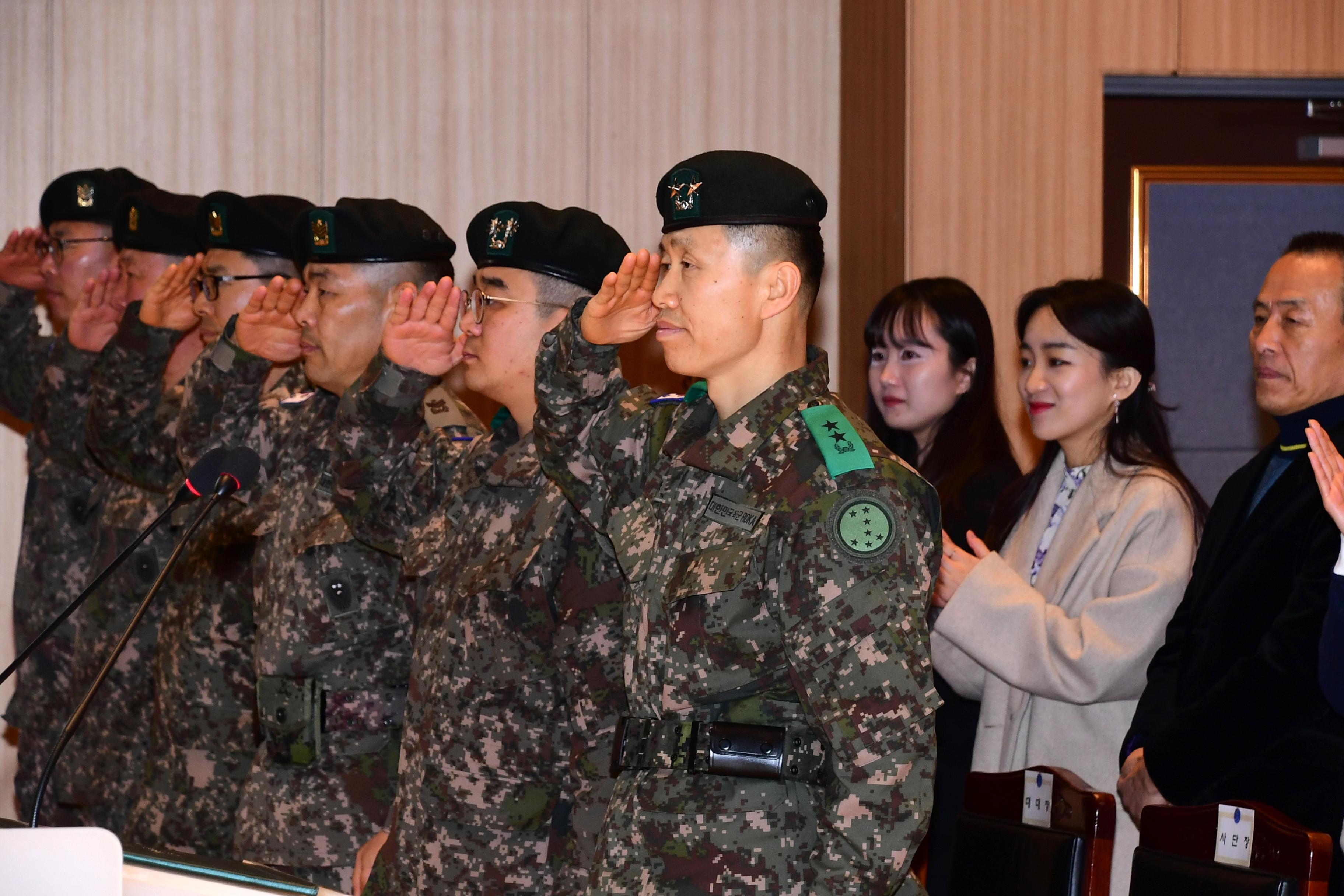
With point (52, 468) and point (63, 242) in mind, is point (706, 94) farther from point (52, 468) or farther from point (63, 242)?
point (52, 468)

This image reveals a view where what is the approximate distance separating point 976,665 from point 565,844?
3.48 feet

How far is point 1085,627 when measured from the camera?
2.74m

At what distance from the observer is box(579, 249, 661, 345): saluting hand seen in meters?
2.30

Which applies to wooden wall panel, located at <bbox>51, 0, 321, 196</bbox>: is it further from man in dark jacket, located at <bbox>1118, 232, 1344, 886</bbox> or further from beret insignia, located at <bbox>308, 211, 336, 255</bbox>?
man in dark jacket, located at <bbox>1118, 232, 1344, 886</bbox>

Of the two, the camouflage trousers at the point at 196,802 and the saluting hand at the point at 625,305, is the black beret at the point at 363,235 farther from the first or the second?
the camouflage trousers at the point at 196,802

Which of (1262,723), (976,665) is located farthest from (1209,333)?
(1262,723)

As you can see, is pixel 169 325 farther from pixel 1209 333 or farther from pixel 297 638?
pixel 1209 333

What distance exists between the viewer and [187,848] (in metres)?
3.48

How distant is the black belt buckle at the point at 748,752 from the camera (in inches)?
72.0

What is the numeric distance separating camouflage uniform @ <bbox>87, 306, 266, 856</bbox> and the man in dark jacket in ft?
6.59

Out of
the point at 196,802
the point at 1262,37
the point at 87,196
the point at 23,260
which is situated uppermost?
the point at 1262,37

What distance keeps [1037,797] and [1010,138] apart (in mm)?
2517

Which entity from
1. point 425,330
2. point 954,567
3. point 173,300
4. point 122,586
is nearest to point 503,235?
point 425,330

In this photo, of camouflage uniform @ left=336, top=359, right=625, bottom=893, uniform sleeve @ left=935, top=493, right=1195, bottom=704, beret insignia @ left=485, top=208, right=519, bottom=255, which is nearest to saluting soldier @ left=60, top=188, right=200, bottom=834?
beret insignia @ left=485, top=208, right=519, bottom=255
